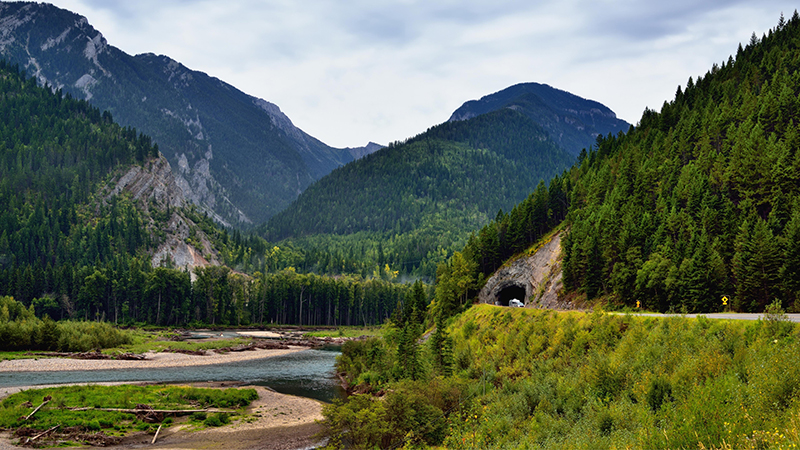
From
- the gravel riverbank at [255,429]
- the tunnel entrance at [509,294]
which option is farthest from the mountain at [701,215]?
the gravel riverbank at [255,429]

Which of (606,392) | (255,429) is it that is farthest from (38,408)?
(606,392)

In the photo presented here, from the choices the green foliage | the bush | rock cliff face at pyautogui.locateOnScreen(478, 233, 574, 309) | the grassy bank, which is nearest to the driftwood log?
the bush

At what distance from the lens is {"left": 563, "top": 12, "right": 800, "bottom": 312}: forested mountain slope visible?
42312mm

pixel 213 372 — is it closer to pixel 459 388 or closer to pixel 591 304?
pixel 459 388

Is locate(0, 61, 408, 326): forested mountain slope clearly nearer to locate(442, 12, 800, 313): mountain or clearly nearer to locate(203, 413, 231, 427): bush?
locate(442, 12, 800, 313): mountain

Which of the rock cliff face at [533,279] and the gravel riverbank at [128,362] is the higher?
the rock cliff face at [533,279]

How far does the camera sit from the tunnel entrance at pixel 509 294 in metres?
84.8

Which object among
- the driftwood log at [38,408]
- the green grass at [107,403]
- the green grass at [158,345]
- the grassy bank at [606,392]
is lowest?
the green grass at [158,345]

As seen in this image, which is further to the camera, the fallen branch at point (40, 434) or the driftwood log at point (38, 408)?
the driftwood log at point (38, 408)

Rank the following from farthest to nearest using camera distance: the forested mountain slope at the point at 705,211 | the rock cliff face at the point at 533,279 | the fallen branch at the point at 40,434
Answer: the rock cliff face at the point at 533,279 < the forested mountain slope at the point at 705,211 < the fallen branch at the point at 40,434

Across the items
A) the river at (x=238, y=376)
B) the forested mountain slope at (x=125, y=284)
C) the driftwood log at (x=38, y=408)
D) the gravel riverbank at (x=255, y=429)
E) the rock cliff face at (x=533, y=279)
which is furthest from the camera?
the forested mountain slope at (x=125, y=284)

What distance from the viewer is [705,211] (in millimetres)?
52812

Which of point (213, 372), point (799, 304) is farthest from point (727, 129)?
point (213, 372)

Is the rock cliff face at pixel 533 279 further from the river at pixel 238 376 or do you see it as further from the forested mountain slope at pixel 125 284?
the forested mountain slope at pixel 125 284
